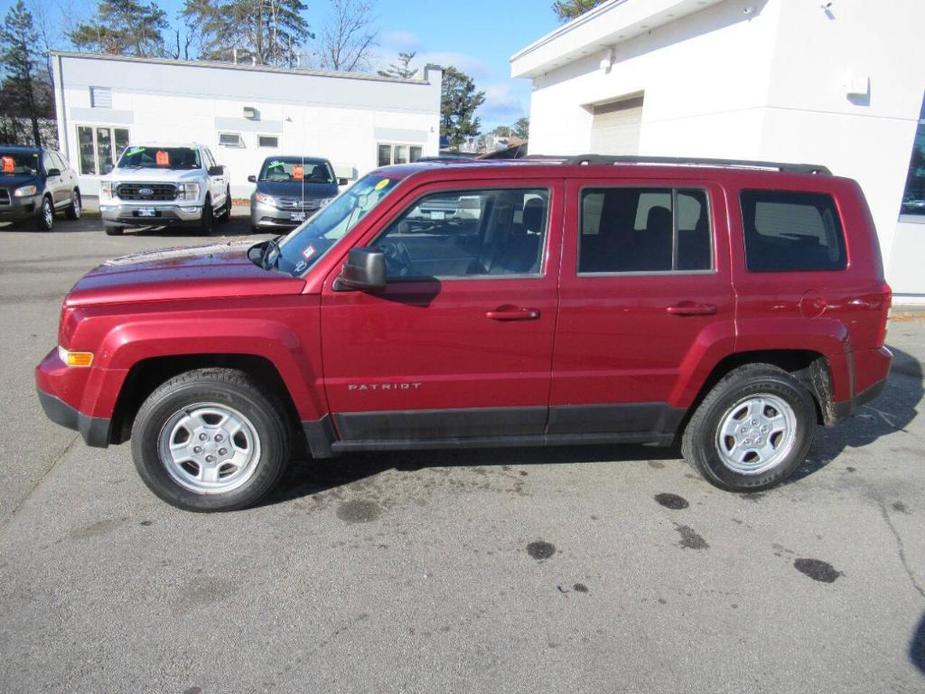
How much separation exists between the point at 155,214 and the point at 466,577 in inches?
505

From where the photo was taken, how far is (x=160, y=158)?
14508 millimetres

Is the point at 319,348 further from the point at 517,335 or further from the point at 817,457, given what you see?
the point at 817,457

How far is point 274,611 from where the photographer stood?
2.81m

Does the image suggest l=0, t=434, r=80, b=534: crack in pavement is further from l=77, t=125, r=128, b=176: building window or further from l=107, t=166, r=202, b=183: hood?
l=77, t=125, r=128, b=176: building window

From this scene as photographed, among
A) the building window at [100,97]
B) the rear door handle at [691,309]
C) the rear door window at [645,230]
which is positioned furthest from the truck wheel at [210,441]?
the building window at [100,97]

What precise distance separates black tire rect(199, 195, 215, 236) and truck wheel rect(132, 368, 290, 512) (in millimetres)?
11764

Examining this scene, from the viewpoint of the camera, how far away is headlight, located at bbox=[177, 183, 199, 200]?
44.8 feet

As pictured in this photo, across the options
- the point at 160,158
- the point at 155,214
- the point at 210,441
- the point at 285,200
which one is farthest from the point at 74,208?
the point at 210,441

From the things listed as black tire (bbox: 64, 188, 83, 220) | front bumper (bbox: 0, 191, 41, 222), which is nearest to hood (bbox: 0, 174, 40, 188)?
front bumper (bbox: 0, 191, 41, 222)

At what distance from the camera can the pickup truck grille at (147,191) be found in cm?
1352

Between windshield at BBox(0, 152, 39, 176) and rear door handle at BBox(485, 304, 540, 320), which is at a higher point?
windshield at BBox(0, 152, 39, 176)

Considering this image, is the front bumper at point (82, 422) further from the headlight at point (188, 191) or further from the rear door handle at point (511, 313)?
the headlight at point (188, 191)

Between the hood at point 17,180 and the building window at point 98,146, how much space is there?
9.68m

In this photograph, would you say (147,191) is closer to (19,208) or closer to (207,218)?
(207,218)
